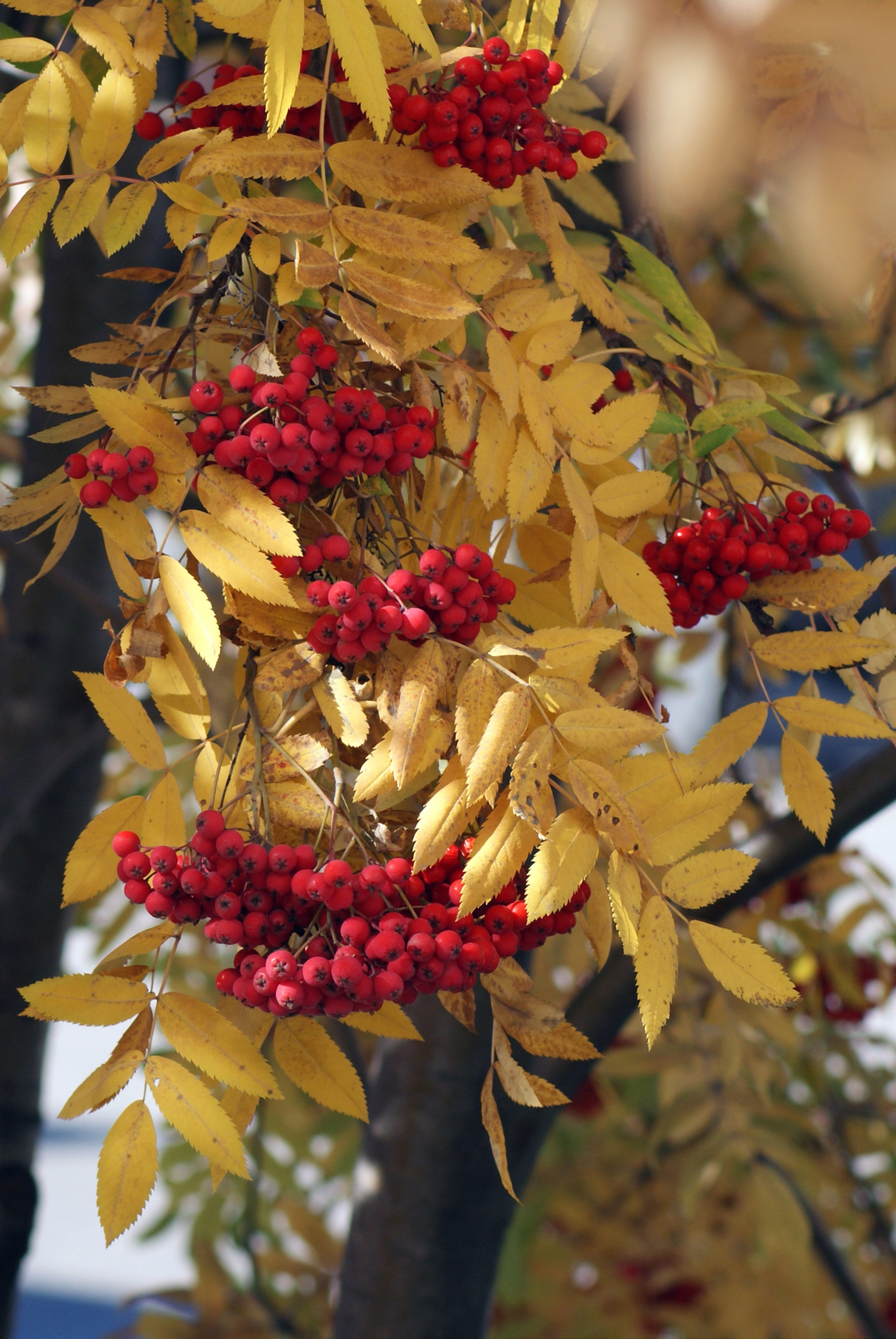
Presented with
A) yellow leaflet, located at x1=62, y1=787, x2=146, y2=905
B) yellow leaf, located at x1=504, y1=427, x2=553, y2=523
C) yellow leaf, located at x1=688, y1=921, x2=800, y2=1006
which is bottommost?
yellow leaflet, located at x1=62, y1=787, x2=146, y2=905

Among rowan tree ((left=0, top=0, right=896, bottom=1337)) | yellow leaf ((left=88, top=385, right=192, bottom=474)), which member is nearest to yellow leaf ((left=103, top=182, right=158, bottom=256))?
rowan tree ((left=0, top=0, right=896, bottom=1337))

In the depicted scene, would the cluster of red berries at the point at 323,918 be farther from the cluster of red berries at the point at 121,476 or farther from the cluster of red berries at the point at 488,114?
the cluster of red berries at the point at 488,114

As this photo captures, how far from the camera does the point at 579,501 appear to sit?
0.61 meters

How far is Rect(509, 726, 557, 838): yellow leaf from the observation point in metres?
0.53

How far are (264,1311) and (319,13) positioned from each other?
1.89 m

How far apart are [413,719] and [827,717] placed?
11.2 inches

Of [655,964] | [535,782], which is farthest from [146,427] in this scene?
[655,964]

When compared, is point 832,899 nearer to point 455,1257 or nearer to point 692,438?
point 455,1257

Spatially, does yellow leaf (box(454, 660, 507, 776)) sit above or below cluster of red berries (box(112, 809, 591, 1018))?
above

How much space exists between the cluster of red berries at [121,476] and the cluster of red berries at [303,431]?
1.0 inches

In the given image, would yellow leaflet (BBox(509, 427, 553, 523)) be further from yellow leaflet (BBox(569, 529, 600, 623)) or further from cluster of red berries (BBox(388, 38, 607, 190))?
cluster of red berries (BBox(388, 38, 607, 190))

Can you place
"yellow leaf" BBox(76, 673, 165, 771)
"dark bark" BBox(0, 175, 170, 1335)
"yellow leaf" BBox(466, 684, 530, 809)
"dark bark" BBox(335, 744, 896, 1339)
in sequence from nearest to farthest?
"yellow leaf" BBox(466, 684, 530, 809) → "yellow leaf" BBox(76, 673, 165, 771) → "dark bark" BBox(335, 744, 896, 1339) → "dark bark" BBox(0, 175, 170, 1335)

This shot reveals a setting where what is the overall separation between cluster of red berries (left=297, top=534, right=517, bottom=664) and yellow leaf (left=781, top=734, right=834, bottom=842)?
222 mm

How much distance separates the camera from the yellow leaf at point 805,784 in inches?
26.5
